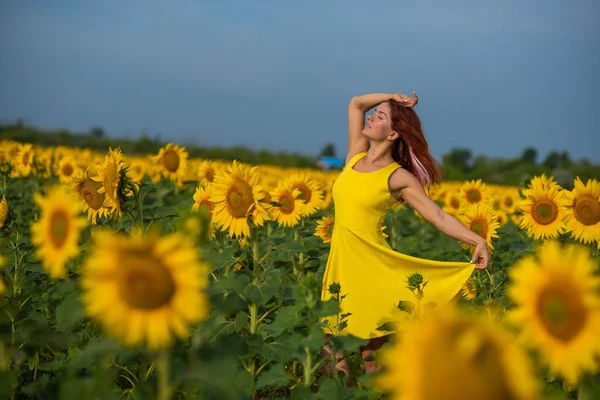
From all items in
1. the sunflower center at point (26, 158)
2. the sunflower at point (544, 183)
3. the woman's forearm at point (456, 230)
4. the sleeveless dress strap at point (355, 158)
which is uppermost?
the sleeveless dress strap at point (355, 158)

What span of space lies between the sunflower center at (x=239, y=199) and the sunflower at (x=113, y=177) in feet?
1.87

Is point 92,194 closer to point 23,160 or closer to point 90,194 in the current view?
point 90,194

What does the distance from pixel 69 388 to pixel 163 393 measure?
0.40 metres

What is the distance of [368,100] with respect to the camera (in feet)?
13.7

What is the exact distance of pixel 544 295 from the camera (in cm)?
176

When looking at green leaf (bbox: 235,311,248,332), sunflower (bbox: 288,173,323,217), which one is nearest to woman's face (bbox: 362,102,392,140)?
green leaf (bbox: 235,311,248,332)

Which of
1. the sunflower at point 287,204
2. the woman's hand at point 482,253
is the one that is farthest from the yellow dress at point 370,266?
the sunflower at point 287,204

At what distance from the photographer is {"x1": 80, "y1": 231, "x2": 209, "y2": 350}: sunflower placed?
5.65 ft

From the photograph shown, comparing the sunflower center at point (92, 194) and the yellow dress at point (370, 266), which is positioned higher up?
the sunflower center at point (92, 194)

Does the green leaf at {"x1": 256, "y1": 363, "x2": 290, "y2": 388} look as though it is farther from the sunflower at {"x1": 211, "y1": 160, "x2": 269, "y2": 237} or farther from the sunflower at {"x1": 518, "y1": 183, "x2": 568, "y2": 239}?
the sunflower at {"x1": 518, "y1": 183, "x2": 568, "y2": 239}

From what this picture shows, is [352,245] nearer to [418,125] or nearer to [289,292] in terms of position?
[289,292]

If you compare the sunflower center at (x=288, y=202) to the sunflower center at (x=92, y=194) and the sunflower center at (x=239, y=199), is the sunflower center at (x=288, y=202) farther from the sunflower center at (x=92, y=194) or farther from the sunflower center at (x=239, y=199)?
the sunflower center at (x=92, y=194)

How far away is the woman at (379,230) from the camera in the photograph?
12.1ft

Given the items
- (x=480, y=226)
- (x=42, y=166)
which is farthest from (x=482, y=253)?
(x=42, y=166)
